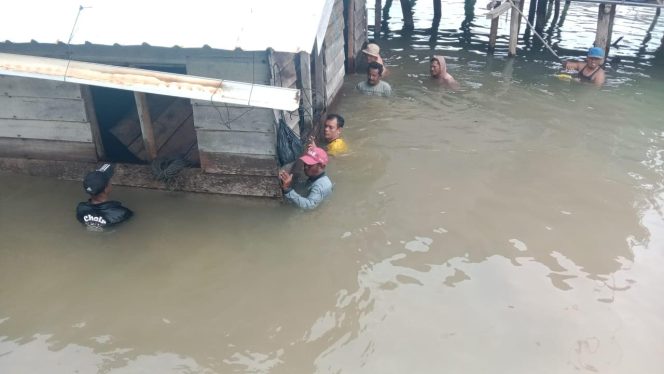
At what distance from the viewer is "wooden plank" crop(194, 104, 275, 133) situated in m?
6.07

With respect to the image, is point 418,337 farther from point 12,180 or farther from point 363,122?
point 12,180

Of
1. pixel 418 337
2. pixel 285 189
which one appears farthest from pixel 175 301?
pixel 418 337

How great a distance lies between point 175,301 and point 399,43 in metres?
11.6

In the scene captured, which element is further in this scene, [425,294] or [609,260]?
[609,260]

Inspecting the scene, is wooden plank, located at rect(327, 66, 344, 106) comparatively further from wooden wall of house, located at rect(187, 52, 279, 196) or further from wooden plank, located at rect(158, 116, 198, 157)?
wooden wall of house, located at rect(187, 52, 279, 196)

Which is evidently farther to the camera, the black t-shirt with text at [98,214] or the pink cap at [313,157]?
the pink cap at [313,157]

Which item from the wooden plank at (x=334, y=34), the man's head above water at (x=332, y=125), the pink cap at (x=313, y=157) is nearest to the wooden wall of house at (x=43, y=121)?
the pink cap at (x=313, y=157)

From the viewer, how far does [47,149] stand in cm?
697

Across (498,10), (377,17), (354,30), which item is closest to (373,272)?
(354,30)

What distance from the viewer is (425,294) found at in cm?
513

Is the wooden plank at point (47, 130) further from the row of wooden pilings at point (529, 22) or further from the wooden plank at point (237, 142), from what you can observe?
the row of wooden pilings at point (529, 22)

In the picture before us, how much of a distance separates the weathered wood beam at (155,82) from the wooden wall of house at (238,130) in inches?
42.6

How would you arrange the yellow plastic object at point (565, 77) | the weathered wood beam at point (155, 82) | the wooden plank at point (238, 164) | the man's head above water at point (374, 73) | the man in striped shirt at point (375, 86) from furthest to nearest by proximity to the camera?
1. the yellow plastic object at point (565, 77)
2. the man in striped shirt at point (375, 86)
3. the man's head above water at point (374, 73)
4. the wooden plank at point (238, 164)
5. the weathered wood beam at point (155, 82)

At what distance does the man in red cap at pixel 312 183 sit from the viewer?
20.1 feet
